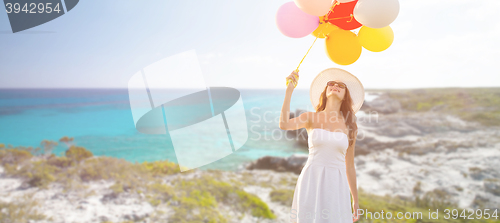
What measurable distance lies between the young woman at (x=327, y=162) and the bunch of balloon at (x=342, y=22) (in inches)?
10.7

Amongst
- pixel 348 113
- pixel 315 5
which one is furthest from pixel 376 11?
pixel 348 113

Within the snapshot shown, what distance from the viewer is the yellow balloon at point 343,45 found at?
174 centimetres

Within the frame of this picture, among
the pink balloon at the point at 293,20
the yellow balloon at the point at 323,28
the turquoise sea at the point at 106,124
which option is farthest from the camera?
the turquoise sea at the point at 106,124

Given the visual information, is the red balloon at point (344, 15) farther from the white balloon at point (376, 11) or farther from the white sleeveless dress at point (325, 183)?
the white sleeveless dress at point (325, 183)

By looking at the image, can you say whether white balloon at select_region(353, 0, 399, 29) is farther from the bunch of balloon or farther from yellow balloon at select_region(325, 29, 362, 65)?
yellow balloon at select_region(325, 29, 362, 65)

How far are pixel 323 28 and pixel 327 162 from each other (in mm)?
843

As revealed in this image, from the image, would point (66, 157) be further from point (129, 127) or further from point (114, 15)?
point (114, 15)

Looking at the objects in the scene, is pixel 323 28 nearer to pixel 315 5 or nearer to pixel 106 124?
pixel 315 5

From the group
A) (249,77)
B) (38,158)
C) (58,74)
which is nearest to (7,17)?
(58,74)

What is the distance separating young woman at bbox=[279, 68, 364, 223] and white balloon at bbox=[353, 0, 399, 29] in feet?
1.24

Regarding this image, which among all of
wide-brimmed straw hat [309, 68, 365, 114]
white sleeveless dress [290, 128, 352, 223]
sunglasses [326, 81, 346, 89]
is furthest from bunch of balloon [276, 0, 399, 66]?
white sleeveless dress [290, 128, 352, 223]

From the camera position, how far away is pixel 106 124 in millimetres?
5207

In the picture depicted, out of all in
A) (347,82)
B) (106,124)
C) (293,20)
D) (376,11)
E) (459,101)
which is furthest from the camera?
(459,101)

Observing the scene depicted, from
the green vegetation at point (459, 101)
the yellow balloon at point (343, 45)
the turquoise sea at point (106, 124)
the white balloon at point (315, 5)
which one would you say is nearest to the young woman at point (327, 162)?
the yellow balloon at point (343, 45)
